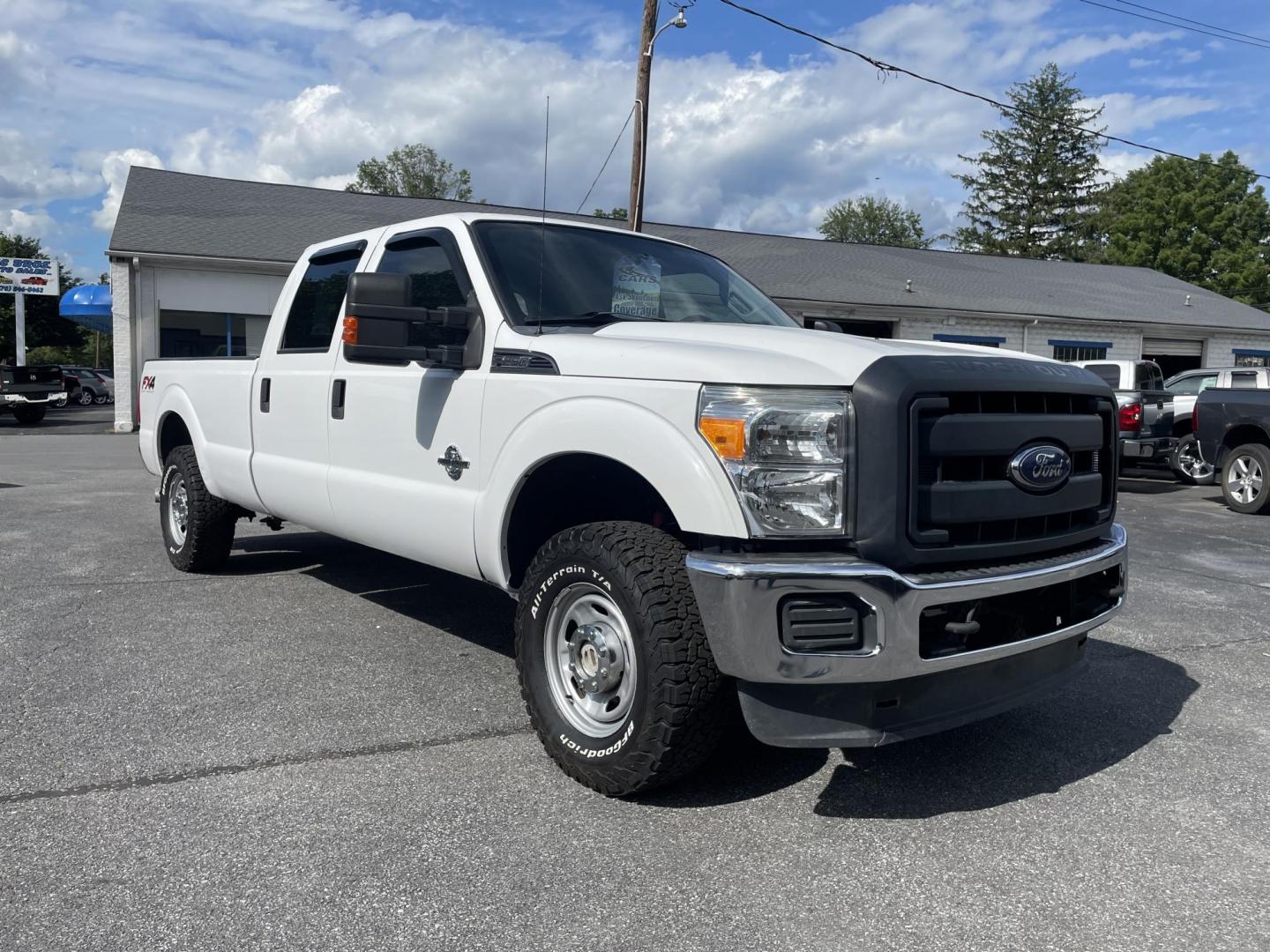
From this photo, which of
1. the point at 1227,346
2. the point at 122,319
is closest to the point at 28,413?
the point at 122,319

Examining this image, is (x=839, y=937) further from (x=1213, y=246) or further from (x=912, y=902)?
(x=1213, y=246)

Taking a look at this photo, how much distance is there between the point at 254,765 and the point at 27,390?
26999mm

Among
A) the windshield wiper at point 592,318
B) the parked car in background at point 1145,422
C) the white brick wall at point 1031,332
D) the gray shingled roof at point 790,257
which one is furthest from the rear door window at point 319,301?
the white brick wall at point 1031,332

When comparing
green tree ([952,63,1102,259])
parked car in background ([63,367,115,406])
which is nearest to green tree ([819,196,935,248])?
green tree ([952,63,1102,259])

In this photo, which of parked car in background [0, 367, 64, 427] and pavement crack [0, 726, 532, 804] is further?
parked car in background [0, 367, 64, 427]

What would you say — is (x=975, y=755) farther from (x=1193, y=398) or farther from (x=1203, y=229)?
(x=1203, y=229)

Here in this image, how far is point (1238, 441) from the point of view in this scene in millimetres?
12414

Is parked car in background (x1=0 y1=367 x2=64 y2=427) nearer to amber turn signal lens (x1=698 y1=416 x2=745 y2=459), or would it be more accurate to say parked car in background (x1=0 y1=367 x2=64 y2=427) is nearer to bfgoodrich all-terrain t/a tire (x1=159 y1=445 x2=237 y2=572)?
bfgoodrich all-terrain t/a tire (x1=159 y1=445 x2=237 y2=572)

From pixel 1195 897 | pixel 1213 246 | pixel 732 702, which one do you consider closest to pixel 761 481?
pixel 732 702

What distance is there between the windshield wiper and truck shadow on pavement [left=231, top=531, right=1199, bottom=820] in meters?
1.74

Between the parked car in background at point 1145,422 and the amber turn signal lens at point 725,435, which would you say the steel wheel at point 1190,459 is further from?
the amber turn signal lens at point 725,435

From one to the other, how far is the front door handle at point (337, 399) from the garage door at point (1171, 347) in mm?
30259

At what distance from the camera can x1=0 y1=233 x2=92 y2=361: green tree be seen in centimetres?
5366

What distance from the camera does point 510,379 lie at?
12.7 feet
